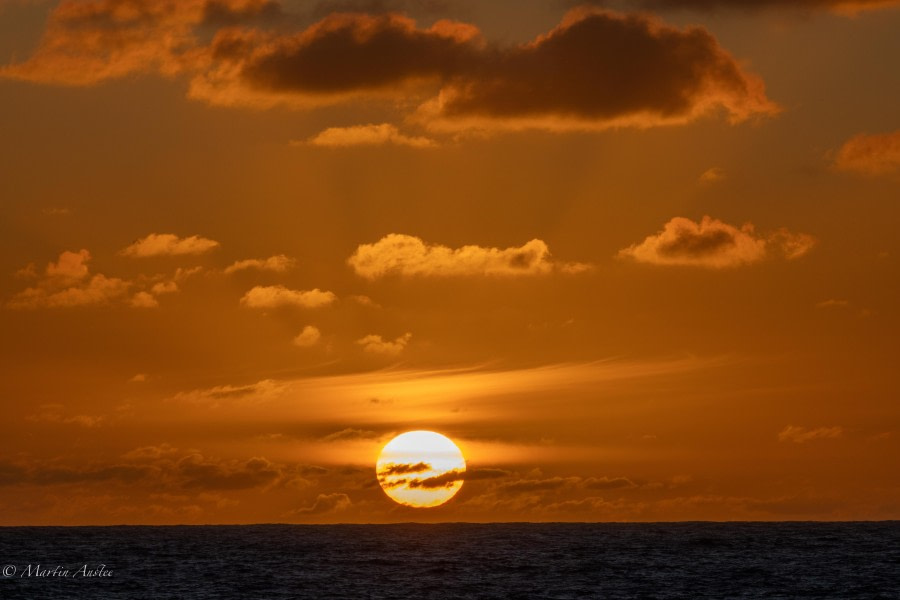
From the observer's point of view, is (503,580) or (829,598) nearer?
(829,598)

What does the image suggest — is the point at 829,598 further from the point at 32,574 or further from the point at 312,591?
the point at 32,574

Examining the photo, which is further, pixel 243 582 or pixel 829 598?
pixel 243 582

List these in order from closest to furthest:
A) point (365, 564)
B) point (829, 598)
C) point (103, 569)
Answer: point (829, 598), point (103, 569), point (365, 564)

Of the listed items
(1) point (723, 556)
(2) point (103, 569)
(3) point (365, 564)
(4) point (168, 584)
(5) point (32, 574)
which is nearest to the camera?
(4) point (168, 584)

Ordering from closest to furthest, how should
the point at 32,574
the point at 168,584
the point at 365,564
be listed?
the point at 168,584, the point at 32,574, the point at 365,564

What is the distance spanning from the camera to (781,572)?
15875cm

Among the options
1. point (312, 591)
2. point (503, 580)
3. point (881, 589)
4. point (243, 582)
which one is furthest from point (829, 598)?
point (243, 582)

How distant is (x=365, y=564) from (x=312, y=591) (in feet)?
159

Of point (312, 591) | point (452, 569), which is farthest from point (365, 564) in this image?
point (312, 591)

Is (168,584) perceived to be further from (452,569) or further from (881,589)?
(881,589)

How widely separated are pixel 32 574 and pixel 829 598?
92619 mm

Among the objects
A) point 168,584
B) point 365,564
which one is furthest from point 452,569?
point 168,584

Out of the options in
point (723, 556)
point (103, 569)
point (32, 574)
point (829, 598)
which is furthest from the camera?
point (723, 556)

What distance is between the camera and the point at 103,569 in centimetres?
16350
